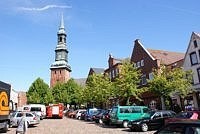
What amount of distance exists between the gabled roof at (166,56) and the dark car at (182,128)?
39873 millimetres

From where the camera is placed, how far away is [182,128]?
24.1 ft

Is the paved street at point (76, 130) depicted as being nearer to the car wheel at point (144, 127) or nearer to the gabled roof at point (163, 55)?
the car wheel at point (144, 127)

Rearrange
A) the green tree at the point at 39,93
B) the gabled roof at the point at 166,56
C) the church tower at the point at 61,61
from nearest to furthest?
the gabled roof at the point at 166,56 → the green tree at the point at 39,93 → the church tower at the point at 61,61

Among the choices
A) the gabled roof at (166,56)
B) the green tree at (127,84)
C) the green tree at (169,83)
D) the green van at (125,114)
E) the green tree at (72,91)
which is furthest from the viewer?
the green tree at (72,91)

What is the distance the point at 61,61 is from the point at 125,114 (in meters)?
92.7

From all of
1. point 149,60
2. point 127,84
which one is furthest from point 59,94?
point 127,84

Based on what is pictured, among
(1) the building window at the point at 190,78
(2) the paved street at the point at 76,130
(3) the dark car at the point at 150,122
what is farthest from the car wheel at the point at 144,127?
(1) the building window at the point at 190,78

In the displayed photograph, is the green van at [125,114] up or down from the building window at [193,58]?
down

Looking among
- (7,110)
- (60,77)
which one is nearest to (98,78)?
(7,110)

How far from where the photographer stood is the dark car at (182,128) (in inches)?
281

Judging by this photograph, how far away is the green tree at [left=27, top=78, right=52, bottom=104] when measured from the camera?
82.3 meters

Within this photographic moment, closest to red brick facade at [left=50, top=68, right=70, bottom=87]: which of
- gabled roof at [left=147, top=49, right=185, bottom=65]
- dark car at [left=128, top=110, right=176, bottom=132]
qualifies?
gabled roof at [left=147, top=49, right=185, bottom=65]

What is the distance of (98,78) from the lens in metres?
55.8

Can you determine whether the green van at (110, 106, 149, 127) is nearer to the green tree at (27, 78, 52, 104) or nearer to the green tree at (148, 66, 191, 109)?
the green tree at (148, 66, 191, 109)
